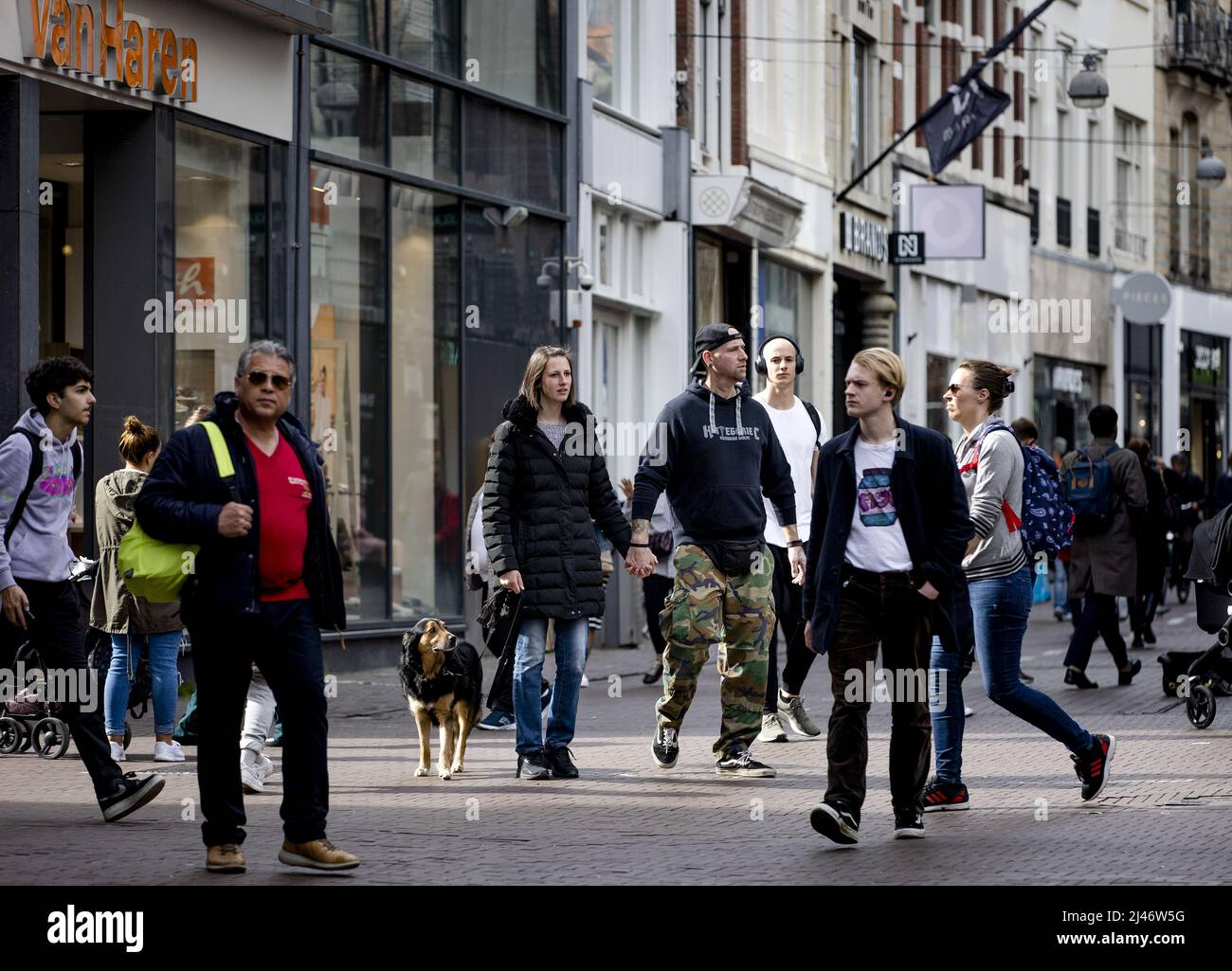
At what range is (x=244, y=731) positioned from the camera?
37.0 ft

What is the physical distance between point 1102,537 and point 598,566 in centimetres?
745

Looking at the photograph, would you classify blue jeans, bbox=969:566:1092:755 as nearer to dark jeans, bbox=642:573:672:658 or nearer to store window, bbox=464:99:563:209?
dark jeans, bbox=642:573:672:658

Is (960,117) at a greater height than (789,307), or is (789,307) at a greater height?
(960,117)

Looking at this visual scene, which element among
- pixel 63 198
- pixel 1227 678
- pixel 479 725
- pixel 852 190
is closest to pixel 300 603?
pixel 479 725

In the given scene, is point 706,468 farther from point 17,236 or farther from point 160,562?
point 17,236

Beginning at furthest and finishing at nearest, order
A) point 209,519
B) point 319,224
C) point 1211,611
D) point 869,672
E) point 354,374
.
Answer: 1. point 354,374
2. point 319,224
3. point 1211,611
4. point 869,672
5. point 209,519

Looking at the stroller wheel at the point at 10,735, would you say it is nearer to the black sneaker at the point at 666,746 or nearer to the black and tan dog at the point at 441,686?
the black and tan dog at the point at 441,686

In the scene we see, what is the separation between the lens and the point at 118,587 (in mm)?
12492

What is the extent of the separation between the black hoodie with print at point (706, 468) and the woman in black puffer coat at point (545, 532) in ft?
1.01

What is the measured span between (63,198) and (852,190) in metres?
17.7

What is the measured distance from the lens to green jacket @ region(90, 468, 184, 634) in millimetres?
Result: 12398

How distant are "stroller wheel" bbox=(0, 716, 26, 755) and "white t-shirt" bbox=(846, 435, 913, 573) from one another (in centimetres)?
537

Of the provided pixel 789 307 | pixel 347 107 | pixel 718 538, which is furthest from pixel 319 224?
pixel 789 307

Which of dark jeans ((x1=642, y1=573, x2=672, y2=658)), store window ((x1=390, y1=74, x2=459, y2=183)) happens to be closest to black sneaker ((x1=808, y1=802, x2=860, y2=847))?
dark jeans ((x1=642, y1=573, x2=672, y2=658))
